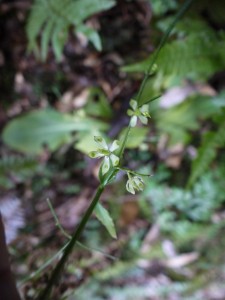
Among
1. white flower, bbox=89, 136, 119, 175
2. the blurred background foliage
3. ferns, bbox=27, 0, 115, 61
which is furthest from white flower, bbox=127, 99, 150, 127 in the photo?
the blurred background foliage

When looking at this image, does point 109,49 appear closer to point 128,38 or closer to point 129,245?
point 128,38

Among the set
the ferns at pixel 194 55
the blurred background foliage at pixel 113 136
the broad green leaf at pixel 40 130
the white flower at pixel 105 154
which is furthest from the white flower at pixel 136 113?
the broad green leaf at pixel 40 130

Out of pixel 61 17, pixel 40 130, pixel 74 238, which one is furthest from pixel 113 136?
pixel 74 238

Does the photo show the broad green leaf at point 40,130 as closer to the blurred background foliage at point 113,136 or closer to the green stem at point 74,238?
the blurred background foliage at point 113,136

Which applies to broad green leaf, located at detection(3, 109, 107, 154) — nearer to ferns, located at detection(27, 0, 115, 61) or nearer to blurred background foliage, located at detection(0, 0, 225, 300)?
blurred background foliage, located at detection(0, 0, 225, 300)

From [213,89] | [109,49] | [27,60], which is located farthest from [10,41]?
[213,89]

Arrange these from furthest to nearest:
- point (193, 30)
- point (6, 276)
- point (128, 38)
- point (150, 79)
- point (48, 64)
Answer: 1. point (48, 64)
2. point (128, 38)
3. point (150, 79)
4. point (193, 30)
5. point (6, 276)

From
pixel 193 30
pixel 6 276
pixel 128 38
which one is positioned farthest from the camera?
pixel 128 38

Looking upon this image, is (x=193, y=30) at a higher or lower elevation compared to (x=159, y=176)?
higher
